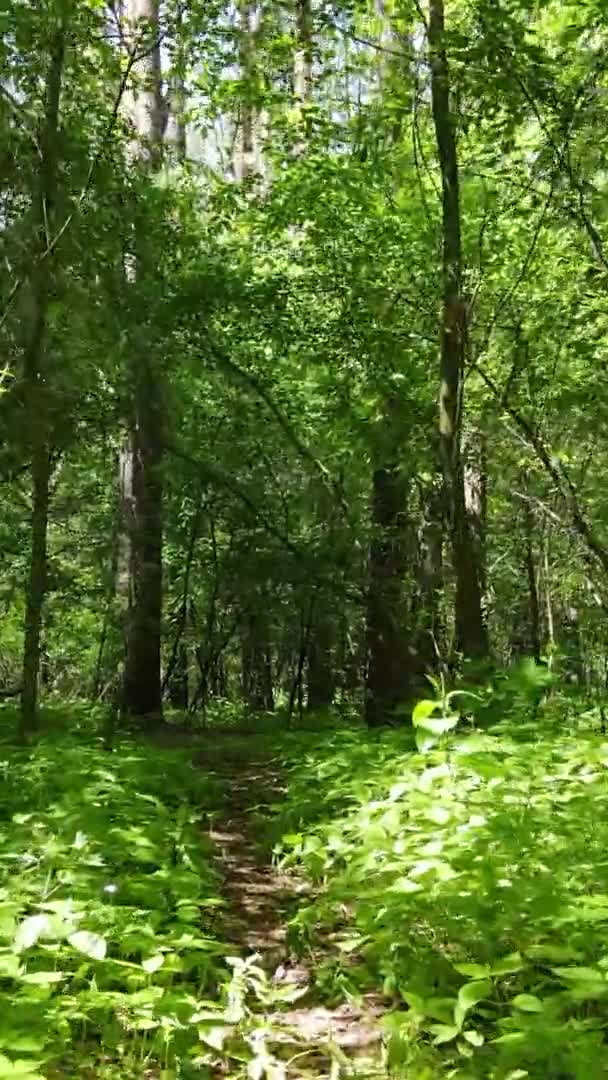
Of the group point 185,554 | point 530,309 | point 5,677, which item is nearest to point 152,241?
point 530,309

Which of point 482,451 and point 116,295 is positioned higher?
point 116,295

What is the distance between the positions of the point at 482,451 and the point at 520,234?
238 cm

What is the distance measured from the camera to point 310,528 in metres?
12.0

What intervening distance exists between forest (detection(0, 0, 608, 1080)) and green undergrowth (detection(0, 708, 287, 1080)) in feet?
0.06

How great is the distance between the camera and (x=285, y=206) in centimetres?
997

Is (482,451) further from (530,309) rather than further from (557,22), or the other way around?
(557,22)

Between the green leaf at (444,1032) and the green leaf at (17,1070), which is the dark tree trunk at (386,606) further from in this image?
the green leaf at (17,1070)

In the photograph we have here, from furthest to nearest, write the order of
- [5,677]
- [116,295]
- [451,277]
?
1. [5,677]
2. [116,295]
3. [451,277]

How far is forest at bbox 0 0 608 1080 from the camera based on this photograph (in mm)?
3123

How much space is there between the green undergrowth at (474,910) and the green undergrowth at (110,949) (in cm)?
48

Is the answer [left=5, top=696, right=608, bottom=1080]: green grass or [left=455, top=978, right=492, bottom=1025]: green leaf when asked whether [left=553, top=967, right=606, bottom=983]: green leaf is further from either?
[left=455, top=978, right=492, bottom=1025]: green leaf

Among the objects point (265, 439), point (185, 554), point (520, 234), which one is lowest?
point (185, 554)

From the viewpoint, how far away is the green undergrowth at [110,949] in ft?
9.20

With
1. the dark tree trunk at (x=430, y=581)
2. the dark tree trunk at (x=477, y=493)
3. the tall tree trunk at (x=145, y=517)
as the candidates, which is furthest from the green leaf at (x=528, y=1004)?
the dark tree trunk at (x=477, y=493)
